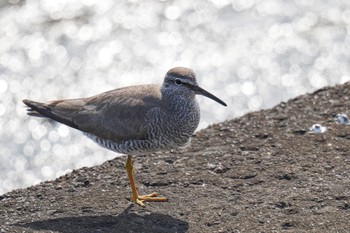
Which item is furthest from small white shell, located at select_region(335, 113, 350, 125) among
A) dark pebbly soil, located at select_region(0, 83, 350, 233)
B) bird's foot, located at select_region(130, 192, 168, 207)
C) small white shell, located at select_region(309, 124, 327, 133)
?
bird's foot, located at select_region(130, 192, 168, 207)

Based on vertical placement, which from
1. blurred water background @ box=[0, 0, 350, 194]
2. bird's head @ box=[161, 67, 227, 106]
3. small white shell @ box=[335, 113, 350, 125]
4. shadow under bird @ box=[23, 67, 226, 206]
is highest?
blurred water background @ box=[0, 0, 350, 194]

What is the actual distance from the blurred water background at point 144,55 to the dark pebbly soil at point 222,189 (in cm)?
338

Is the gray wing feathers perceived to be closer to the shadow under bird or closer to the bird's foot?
the shadow under bird

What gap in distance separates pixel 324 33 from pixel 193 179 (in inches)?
304

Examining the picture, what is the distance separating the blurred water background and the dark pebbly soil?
3379mm

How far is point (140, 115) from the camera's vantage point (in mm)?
8117

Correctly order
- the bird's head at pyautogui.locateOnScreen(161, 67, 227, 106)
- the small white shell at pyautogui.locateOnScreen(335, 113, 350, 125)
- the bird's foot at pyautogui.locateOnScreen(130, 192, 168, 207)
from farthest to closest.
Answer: the small white shell at pyautogui.locateOnScreen(335, 113, 350, 125) < the bird's head at pyautogui.locateOnScreen(161, 67, 227, 106) < the bird's foot at pyautogui.locateOnScreen(130, 192, 168, 207)

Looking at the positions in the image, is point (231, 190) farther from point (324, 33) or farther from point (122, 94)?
point (324, 33)

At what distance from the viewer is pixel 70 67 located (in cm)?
1398

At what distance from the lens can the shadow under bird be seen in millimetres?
8039

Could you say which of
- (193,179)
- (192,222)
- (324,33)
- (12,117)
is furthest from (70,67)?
(192,222)

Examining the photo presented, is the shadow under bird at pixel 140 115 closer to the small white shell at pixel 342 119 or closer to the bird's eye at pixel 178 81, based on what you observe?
the bird's eye at pixel 178 81

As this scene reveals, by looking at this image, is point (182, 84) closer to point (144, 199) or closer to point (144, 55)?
point (144, 199)

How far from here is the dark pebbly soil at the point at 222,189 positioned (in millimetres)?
7438
